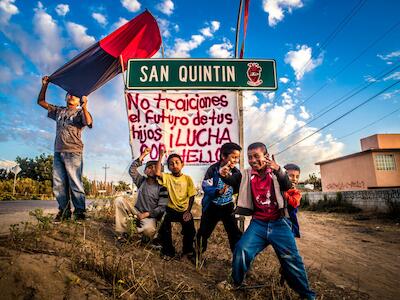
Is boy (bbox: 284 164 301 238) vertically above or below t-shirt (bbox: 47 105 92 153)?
below

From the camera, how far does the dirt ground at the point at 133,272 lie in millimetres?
1854

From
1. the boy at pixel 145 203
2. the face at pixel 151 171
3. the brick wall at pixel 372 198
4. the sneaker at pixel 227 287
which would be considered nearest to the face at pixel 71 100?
the boy at pixel 145 203

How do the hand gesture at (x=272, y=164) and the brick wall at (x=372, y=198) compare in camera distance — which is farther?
the brick wall at (x=372, y=198)

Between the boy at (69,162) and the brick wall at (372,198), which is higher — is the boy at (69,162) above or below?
above

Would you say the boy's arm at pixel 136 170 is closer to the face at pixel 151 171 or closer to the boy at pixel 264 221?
the face at pixel 151 171

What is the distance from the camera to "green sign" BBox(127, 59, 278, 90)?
3992mm

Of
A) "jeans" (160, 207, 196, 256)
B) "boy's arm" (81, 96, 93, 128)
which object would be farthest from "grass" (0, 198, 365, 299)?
"boy's arm" (81, 96, 93, 128)

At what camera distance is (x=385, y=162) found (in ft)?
59.7

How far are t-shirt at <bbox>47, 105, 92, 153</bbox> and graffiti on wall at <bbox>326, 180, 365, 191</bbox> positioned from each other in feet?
68.5

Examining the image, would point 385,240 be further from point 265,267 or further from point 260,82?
point 260,82

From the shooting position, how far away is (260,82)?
4.00 meters

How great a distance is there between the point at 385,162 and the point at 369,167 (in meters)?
1.17

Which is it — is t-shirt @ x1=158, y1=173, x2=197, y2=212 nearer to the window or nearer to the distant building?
the distant building

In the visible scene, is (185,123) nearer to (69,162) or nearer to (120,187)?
(69,162)
